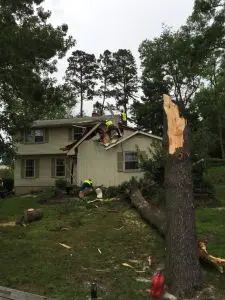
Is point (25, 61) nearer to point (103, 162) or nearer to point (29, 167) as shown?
point (103, 162)

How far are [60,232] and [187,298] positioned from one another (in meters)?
6.68

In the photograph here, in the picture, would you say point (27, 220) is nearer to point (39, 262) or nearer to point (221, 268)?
point (39, 262)

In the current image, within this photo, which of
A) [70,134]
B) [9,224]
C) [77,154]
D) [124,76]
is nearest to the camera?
[9,224]

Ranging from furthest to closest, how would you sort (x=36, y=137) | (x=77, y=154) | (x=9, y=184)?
(x=9, y=184)
(x=36, y=137)
(x=77, y=154)

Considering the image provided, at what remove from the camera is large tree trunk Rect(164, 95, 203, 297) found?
25.3 feet

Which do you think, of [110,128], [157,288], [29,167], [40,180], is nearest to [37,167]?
[29,167]

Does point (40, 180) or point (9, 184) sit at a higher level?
point (40, 180)

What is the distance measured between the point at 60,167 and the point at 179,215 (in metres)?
28.6

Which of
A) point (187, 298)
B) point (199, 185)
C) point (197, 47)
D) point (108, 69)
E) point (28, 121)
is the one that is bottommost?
point (187, 298)

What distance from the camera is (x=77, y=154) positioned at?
2988 centimetres

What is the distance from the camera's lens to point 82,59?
218 ft

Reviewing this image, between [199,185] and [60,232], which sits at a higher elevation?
[199,185]

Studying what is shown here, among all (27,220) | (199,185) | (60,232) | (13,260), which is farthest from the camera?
(199,185)

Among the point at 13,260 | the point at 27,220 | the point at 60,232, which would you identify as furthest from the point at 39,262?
the point at 27,220
